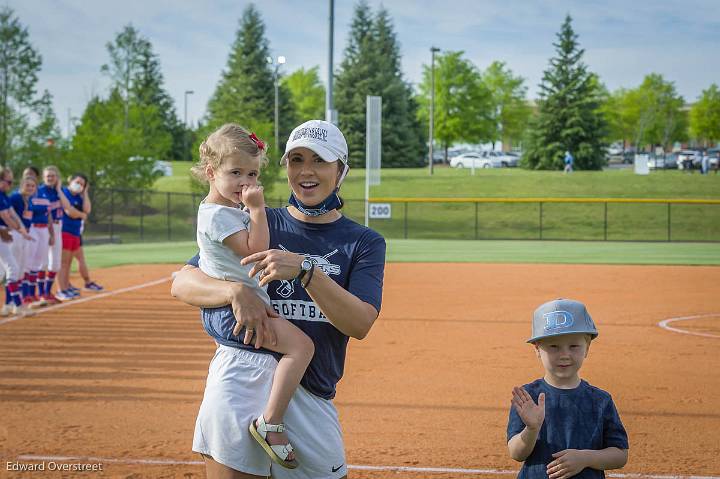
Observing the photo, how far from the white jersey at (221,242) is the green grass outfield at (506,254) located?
20521 mm

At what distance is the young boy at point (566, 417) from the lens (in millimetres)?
3744

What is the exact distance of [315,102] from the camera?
109 metres

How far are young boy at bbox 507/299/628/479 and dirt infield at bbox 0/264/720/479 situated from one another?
2486 mm

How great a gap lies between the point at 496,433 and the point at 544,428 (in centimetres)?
359

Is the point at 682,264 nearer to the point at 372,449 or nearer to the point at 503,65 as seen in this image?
the point at 372,449

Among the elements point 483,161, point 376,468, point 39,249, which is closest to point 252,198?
point 376,468

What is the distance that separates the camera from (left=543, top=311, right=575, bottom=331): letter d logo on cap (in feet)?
12.5

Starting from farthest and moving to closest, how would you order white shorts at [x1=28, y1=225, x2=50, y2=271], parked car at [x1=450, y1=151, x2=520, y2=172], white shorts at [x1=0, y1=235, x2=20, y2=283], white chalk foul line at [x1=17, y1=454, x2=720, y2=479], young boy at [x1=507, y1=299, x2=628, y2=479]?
parked car at [x1=450, y1=151, x2=520, y2=172] < white shorts at [x1=28, y1=225, x2=50, y2=271] < white shorts at [x1=0, y1=235, x2=20, y2=283] < white chalk foul line at [x1=17, y1=454, x2=720, y2=479] < young boy at [x1=507, y1=299, x2=628, y2=479]

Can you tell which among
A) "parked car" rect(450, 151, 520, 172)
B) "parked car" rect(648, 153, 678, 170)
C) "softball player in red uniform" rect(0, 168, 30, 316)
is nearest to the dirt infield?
"softball player in red uniform" rect(0, 168, 30, 316)

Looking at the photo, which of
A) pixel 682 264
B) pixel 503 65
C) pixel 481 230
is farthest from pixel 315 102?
pixel 682 264

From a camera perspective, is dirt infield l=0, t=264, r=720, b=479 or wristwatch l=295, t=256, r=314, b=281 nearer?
wristwatch l=295, t=256, r=314, b=281

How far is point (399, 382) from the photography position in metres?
9.34

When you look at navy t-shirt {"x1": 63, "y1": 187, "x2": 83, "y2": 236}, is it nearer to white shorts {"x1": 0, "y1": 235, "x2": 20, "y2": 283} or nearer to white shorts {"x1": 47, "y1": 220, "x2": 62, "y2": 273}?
white shorts {"x1": 47, "y1": 220, "x2": 62, "y2": 273}

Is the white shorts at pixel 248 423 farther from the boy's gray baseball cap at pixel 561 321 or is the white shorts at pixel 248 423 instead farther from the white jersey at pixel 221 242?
the boy's gray baseball cap at pixel 561 321
